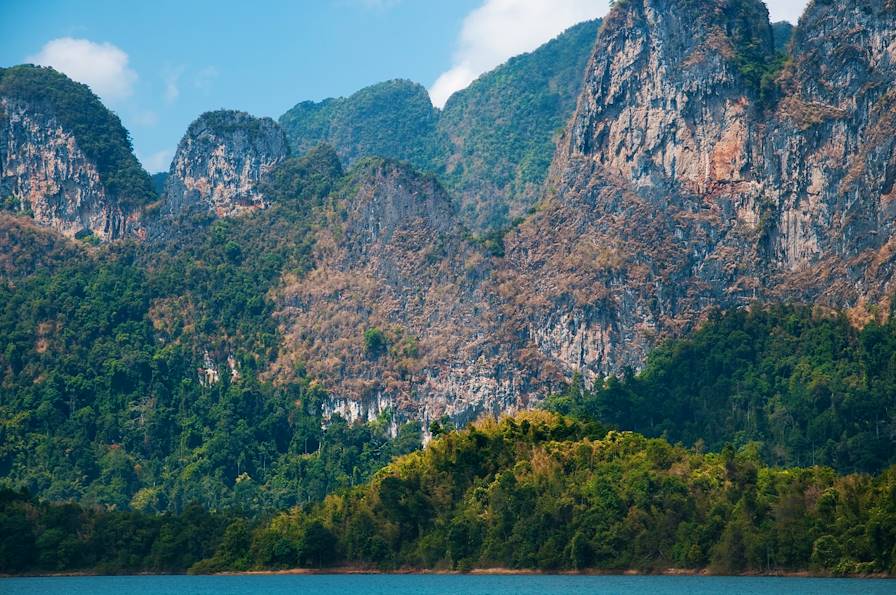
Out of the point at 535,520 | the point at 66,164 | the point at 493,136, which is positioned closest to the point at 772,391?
the point at 535,520

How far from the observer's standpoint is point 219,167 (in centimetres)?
14450

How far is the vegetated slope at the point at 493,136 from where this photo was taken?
177875mm

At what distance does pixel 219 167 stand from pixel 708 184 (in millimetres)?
41852

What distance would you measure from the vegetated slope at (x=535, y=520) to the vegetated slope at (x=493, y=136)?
78.7 metres

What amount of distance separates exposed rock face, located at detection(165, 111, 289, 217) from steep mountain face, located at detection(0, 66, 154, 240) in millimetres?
5057

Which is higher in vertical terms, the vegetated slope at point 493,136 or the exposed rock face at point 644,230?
the vegetated slope at point 493,136

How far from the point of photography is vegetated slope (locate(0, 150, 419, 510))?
119419 millimetres

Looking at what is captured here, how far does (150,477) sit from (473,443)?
34.4m

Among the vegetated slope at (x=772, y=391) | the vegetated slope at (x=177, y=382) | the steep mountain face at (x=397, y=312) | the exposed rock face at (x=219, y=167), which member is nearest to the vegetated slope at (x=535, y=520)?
the vegetated slope at (x=772, y=391)

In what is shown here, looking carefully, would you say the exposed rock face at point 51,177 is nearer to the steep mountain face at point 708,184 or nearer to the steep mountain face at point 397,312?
the steep mountain face at point 397,312

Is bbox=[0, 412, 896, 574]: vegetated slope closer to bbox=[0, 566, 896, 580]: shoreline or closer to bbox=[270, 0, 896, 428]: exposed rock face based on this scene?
bbox=[0, 566, 896, 580]: shoreline

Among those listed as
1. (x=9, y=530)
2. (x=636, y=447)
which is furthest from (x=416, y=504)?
(x=9, y=530)

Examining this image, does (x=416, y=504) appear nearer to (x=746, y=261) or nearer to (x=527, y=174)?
(x=746, y=261)

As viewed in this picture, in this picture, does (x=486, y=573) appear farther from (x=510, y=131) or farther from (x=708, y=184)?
(x=510, y=131)
